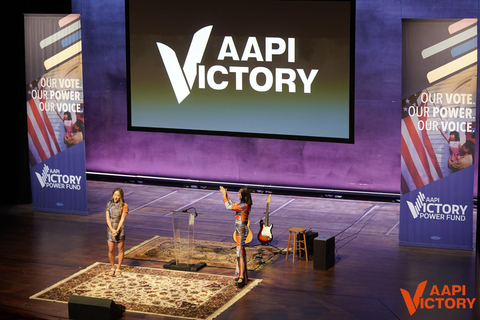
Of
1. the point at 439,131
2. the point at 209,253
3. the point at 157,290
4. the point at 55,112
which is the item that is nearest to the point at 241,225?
the point at 157,290

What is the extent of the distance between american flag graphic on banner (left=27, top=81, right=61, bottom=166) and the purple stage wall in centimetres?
248

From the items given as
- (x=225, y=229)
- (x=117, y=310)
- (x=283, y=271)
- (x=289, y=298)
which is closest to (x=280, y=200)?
(x=225, y=229)

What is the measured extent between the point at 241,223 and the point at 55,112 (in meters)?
4.79

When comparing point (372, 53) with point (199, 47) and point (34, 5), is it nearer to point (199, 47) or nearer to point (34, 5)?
point (199, 47)

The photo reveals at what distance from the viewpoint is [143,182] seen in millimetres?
14789

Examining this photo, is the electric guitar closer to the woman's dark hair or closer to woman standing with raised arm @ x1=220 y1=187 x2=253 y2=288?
woman standing with raised arm @ x1=220 y1=187 x2=253 y2=288

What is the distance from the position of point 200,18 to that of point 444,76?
4.37 meters

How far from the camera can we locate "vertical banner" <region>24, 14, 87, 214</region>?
39.9 feet

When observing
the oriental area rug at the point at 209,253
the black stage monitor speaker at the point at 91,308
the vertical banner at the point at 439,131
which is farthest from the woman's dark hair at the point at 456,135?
the black stage monitor speaker at the point at 91,308

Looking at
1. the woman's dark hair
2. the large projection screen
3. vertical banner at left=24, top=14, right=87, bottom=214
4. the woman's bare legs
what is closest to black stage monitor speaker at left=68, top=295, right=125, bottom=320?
the woman's bare legs

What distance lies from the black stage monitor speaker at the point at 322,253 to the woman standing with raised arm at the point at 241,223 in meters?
1.07

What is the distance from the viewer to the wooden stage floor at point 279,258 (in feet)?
27.7

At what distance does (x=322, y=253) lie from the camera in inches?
379

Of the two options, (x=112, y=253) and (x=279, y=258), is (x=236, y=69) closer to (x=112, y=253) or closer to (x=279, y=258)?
(x=279, y=258)
